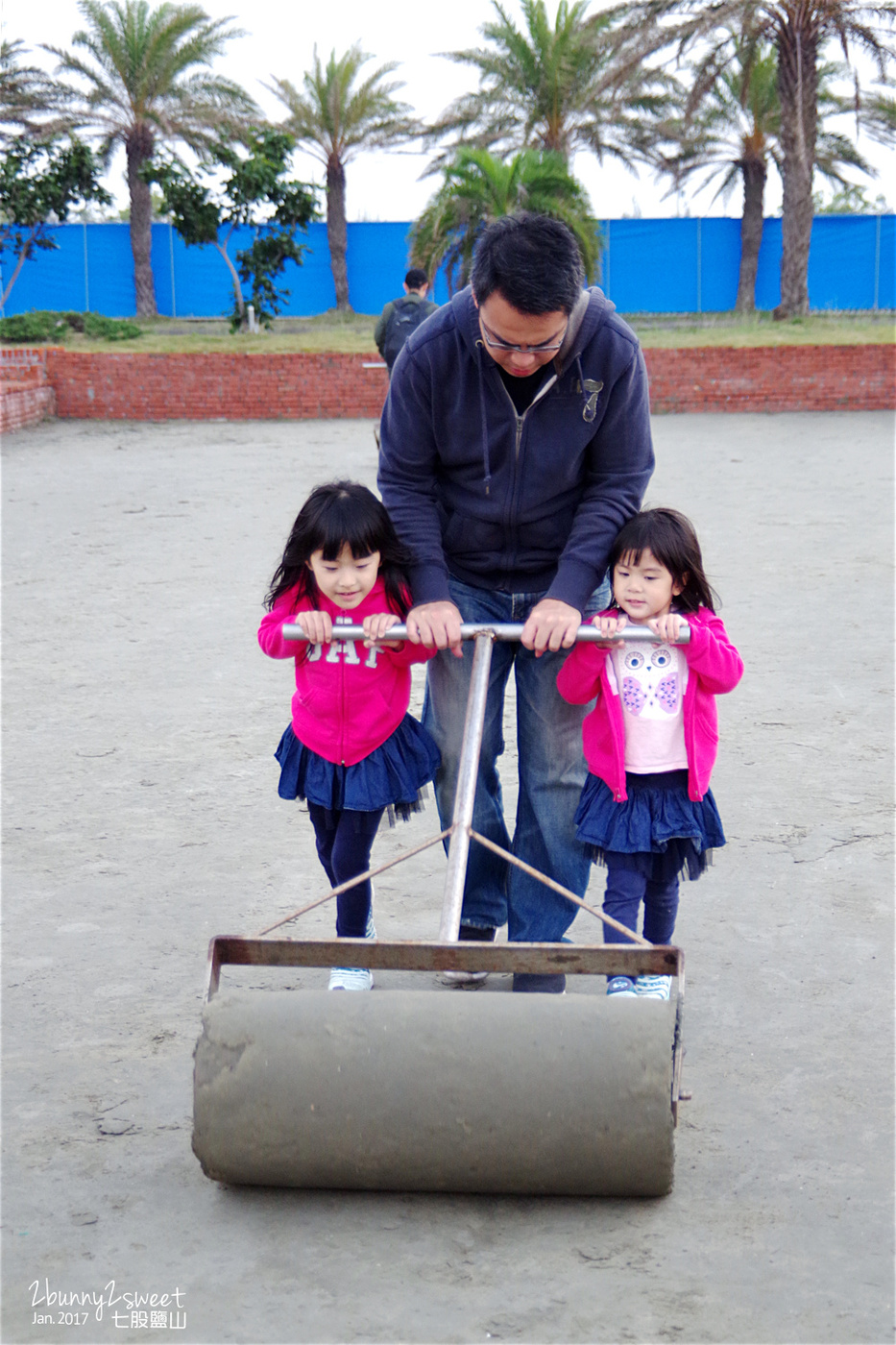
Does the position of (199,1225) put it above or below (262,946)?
below

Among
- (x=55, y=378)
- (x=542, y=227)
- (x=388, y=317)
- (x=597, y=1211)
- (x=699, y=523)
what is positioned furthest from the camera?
(x=55, y=378)

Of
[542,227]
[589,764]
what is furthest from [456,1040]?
[542,227]

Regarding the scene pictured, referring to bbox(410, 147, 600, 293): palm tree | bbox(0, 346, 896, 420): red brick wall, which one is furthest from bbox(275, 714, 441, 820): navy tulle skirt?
bbox(410, 147, 600, 293): palm tree

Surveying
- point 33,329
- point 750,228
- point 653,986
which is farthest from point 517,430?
point 750,228

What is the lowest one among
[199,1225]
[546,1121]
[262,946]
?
[199,1225]

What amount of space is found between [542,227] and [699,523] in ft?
22.5

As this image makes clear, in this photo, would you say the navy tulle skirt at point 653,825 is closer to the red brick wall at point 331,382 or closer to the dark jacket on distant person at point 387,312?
A: the dark jacket on distant person at point 387,312

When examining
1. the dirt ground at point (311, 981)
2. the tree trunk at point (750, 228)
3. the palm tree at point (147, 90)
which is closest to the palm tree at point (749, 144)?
the tree trunk at point (750, 228)

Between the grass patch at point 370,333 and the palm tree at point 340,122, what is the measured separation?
5.55 ft

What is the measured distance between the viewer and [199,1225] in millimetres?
2314

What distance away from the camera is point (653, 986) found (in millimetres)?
2996

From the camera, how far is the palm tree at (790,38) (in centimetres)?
1970

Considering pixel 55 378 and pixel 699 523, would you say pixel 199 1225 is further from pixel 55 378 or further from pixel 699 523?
pixel 55 378

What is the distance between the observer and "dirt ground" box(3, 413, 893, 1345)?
2129mm
